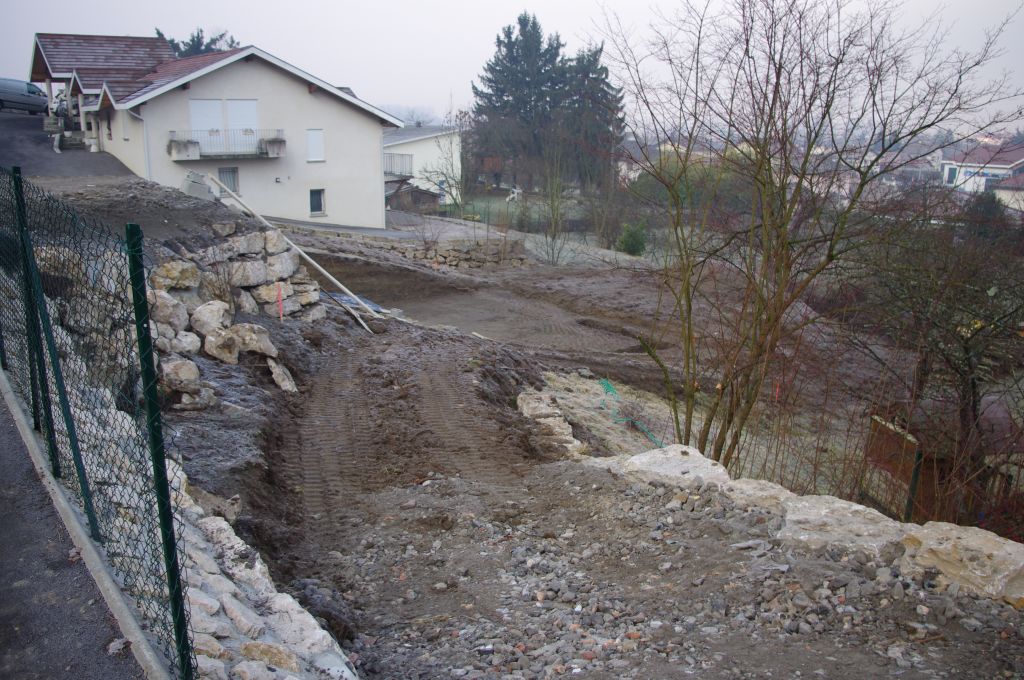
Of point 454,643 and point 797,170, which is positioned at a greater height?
point 797,170

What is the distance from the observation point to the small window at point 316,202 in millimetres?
30002

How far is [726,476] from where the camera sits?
6637 mm

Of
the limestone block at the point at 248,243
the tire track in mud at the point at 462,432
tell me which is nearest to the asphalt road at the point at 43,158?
the limestone block at the point at 248,243

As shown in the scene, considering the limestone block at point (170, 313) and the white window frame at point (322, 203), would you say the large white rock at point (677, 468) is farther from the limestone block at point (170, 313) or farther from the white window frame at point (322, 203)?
the white window frame at point (322, 203)

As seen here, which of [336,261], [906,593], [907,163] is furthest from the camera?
[336,261]

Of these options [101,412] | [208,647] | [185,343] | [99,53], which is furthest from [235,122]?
[208,647]

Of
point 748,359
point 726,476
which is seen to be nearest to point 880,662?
point 726,476

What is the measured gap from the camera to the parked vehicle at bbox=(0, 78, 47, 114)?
1364 inches

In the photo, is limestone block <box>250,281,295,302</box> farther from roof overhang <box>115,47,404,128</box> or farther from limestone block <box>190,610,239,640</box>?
roof overhang <box>115,47,404,128</box>

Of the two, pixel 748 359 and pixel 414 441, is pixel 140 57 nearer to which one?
pixel 414 441

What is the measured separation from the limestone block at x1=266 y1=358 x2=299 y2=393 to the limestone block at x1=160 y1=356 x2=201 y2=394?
5.11 feet

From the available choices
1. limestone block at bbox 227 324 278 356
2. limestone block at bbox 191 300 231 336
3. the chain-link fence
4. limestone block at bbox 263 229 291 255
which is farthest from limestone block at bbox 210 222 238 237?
the chain-link fence

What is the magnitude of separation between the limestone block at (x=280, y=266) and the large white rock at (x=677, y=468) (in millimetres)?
7533

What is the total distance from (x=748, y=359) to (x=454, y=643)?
4669 mm
